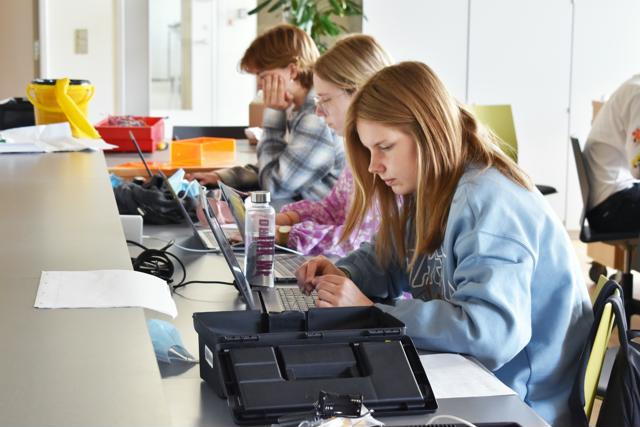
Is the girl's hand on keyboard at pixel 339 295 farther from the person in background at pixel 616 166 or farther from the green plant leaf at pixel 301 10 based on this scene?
the green plant leaf at pixel 301 10

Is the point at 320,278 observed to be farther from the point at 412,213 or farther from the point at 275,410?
the point at 275,410

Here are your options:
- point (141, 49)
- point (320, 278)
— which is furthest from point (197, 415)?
point (141, 49)

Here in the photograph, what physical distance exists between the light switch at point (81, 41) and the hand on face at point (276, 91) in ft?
8.15

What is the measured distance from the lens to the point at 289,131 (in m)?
3.20

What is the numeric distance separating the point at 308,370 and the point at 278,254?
1045mm

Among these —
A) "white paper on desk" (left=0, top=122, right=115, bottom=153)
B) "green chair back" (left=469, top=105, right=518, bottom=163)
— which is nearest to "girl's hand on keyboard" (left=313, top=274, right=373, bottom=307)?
"white paper on desk" (left=0, top=122, right=115, bottom=153)

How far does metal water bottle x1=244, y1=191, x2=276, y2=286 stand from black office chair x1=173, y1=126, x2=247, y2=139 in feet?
9.13

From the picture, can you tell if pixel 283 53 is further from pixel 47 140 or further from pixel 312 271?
pixel 312 271

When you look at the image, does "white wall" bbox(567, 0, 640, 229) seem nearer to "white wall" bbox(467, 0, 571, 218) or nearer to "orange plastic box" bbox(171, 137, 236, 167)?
"white wall" bbox(467, 0, 571, 218)

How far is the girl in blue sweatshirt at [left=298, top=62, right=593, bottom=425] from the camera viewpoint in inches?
59.1

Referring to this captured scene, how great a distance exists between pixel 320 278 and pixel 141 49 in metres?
3.98

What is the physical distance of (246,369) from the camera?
1190 mm

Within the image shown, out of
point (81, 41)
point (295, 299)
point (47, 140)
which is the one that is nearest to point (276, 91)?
point (47, 140)

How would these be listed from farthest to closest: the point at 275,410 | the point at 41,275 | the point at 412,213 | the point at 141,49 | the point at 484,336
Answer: the point at 141,49
the point at 412,213
the point at 484,336
the point at 41,275
the point at 275,410
